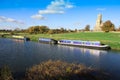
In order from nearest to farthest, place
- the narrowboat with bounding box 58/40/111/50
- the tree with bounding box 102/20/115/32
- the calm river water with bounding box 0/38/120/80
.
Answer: the calm river water with bounding box 0/38/120/80 < the narrowboat with bounding box 58/40/111/50 < the tree with bounding box 102/20/115/32

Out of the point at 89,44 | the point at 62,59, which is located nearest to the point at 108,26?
the point at 89,44

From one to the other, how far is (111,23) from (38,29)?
79.7 m

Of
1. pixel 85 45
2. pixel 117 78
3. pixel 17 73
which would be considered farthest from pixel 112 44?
pixel 17 73

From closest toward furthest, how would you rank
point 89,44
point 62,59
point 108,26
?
point 62,59 < point 89,44 < point 108,26

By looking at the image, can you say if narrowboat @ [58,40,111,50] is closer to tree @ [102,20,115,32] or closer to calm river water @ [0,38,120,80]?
calm river water @ [0,38,120,80]

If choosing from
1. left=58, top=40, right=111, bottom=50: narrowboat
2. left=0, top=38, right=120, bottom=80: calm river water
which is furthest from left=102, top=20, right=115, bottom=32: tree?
left=0, top=38, right=120, bottom=80: calm river water

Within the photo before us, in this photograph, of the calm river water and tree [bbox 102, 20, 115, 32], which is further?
tree [bbox 102, 20, 115, 32]

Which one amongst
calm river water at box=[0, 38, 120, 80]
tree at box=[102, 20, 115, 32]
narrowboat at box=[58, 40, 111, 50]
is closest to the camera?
calm river water at box=[0, 38, 120, 80]

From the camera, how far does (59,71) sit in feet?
75.9

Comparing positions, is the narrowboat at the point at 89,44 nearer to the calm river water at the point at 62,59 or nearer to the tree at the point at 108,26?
the calm river water at the point at 62,59

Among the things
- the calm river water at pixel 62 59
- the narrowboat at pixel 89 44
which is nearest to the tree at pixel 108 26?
the narrowboat at pixel 89 44

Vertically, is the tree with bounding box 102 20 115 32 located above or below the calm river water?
above

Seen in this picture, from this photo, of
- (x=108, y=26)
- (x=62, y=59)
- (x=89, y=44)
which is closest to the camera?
(x=62, y=59)

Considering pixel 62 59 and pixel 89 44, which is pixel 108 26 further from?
pixel 62 59
